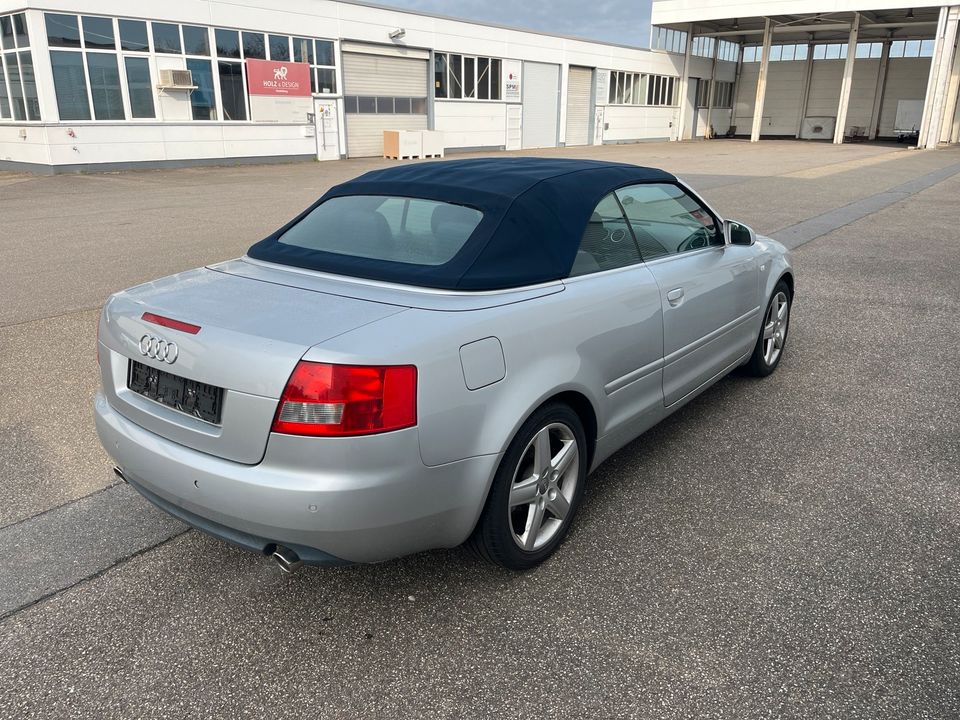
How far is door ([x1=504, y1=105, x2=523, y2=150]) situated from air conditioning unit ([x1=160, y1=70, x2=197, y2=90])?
16582 millimetres

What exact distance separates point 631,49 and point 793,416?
44.1 meters

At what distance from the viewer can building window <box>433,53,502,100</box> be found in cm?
3216

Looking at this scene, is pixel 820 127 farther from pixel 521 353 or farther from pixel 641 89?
pixel 521 353

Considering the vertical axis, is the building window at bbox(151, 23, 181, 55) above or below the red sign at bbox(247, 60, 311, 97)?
above

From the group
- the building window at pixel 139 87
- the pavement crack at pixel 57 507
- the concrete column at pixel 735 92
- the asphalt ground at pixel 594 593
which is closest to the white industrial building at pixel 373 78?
the building window at pixel 139 87

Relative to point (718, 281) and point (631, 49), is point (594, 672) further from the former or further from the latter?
point (631, 49)

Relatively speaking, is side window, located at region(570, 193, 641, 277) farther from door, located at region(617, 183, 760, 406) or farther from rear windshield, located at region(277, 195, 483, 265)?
rear windshield, located at region(277, 195, 483, 265)

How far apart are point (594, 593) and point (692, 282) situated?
5.61ft

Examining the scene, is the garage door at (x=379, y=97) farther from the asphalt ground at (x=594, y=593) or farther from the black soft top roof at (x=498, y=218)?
the black soft top roof at (x=498, y=218)

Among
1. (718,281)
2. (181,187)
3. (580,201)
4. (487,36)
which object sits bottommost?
(181,187)

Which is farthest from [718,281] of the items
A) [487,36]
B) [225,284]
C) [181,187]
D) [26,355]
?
[487,36]

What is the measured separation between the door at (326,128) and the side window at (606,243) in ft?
86.0

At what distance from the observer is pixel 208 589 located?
2814 mm

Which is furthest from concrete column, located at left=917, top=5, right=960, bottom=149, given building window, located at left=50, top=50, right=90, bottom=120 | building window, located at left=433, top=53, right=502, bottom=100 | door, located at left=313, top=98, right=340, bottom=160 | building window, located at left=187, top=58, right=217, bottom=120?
building window, located at left=50, top=50, right=90, bottom=120
